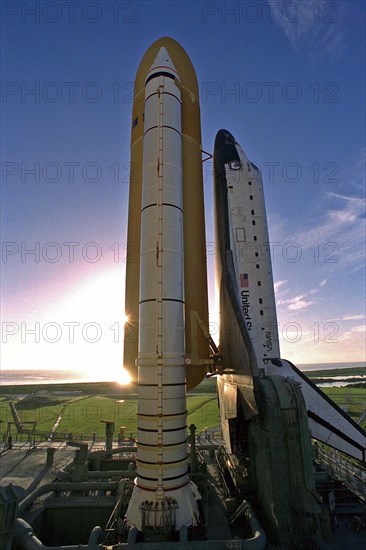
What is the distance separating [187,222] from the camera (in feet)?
41.3

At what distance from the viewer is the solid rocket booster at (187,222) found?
11.8 m

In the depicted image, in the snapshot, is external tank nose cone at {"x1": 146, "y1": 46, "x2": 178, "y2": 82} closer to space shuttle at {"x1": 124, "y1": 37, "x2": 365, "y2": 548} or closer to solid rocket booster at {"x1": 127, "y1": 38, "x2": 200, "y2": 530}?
space shuttle at {"x1": 124, "y1": 37, "x2": 365, "y2": 548}

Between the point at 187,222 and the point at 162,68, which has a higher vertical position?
the point at 162,68

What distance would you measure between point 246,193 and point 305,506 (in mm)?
11533

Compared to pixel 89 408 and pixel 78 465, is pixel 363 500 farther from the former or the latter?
pixel 89 408

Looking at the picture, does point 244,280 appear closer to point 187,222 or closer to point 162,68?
point 187,222

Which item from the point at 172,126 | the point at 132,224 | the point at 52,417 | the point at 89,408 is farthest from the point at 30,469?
the point at 89,408

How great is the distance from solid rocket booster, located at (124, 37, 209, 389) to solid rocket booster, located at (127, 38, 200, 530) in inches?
55.6

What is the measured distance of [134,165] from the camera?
13992mm

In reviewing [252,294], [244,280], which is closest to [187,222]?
[244,280]

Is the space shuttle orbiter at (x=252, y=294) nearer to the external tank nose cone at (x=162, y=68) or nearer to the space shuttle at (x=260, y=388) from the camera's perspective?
the space shuttle at (x=260, y=388)

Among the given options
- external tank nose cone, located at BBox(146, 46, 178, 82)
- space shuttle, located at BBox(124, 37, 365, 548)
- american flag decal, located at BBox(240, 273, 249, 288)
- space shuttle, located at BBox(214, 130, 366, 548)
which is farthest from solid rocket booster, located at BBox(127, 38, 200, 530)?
american flag decal, located at BBox(240, 273, 249, 288)

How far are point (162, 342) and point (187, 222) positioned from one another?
5.28m

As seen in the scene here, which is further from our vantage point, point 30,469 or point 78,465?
point 30,469
